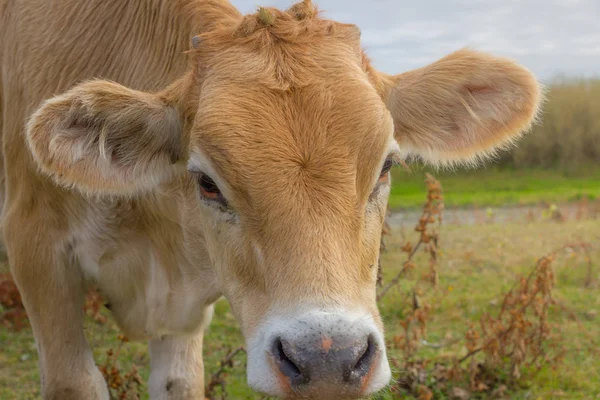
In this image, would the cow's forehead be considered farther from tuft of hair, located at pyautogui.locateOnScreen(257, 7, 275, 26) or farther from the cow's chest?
the cow's chest

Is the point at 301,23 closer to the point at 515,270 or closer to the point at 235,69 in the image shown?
the point at 235,69

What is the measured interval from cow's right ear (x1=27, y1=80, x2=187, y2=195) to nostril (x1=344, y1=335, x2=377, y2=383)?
1397mm

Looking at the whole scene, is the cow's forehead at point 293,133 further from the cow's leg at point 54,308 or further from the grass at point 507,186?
the grass at point 507,186

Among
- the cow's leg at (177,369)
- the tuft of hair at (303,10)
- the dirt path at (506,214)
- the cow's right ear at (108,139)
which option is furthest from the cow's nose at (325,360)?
the dirt path at (506,214)

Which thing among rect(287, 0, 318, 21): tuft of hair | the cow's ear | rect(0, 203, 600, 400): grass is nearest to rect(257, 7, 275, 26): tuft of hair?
rect(287, 0, 318, 21): tuft of hair

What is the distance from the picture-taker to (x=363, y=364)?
2.62m

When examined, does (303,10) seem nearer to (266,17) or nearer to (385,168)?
(266,17)

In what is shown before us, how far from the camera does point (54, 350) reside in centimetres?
431

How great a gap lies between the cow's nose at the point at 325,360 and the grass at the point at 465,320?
9.39ft

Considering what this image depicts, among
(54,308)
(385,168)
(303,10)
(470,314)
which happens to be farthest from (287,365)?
(470,314)

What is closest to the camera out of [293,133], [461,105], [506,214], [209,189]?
[293,133]

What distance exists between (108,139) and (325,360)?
5.01ft

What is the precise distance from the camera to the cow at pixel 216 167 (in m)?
2.78

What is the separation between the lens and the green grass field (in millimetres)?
6102
